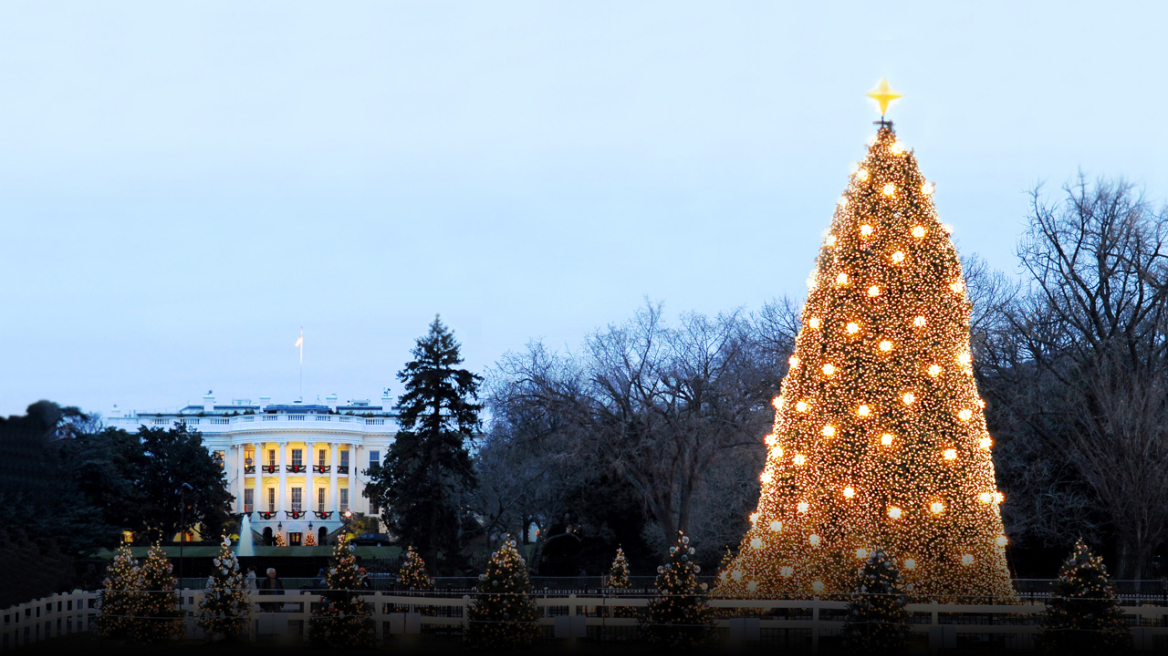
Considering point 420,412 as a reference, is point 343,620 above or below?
below

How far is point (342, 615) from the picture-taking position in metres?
21.6

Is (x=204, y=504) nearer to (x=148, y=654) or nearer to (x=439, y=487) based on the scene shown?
(x=439, y=487)

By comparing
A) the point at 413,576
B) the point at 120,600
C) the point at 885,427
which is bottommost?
the point at 120,600

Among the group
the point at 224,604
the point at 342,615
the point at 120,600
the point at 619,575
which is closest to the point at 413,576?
the point at 619,575

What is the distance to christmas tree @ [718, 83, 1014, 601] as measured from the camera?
2223 cm

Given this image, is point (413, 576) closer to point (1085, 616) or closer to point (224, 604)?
point (224, 604)

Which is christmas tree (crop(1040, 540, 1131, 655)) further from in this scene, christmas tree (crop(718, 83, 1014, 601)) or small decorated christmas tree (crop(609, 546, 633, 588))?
small decorated christmas tree (crop(609, 546, 633, 588))

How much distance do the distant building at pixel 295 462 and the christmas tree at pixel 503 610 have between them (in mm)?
88243

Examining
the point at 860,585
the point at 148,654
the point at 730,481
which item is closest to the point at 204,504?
the point at 730,481

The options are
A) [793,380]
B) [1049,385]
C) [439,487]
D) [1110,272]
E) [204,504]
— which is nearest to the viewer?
[793,380]

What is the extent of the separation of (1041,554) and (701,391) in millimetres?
12017

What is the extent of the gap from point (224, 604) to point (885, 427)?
37.9 ft

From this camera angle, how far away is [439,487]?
153 ft

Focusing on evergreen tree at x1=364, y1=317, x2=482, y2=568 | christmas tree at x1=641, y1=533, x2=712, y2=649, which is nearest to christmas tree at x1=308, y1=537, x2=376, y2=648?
christmas tree at x1=641, y1=533, x2=712, y2=649
